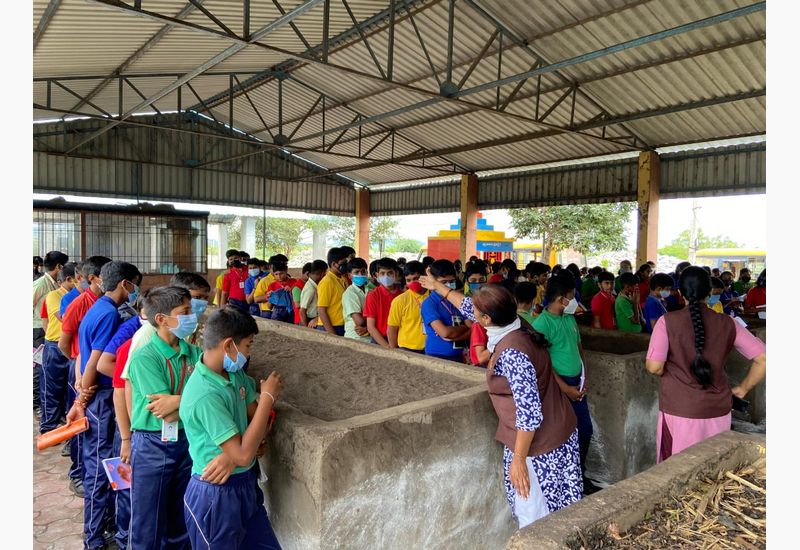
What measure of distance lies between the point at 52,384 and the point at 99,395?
2211 mm

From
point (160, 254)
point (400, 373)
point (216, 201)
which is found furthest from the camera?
point (216, 201)

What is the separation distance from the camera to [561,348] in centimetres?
320

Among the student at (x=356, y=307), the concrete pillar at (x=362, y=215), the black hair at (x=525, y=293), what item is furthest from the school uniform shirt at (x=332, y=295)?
the concrete pillar at (x=362, y=215)

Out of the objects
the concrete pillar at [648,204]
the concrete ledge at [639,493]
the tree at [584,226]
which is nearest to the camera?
the concrete ledge at [639,493]

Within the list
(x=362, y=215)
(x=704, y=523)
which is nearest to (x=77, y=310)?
(x=704, y=523)

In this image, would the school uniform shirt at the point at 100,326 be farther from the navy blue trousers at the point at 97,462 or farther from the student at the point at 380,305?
the student at the point at 380,305

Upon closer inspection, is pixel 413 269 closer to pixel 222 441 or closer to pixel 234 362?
pixel 234 362

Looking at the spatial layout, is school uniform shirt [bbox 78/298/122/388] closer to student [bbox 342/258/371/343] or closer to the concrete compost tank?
the concrete compost tank

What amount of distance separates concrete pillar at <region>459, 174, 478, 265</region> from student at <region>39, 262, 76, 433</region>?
11.2 metres

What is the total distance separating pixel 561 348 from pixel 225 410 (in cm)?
200

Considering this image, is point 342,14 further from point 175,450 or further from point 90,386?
point 175,450

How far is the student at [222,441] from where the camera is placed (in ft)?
6.57

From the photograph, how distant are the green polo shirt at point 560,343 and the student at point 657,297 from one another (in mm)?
2352

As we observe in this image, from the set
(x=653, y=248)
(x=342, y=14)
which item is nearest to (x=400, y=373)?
(x=342, y=14)
